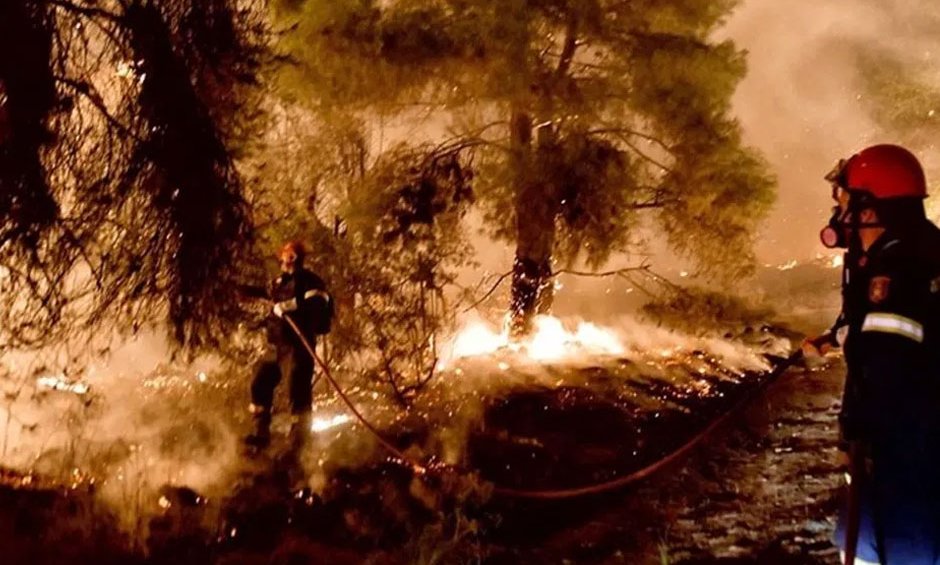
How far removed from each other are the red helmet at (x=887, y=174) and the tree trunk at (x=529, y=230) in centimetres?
656

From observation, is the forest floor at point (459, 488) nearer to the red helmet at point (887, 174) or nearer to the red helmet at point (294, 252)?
the red helmet at point (294, 252)

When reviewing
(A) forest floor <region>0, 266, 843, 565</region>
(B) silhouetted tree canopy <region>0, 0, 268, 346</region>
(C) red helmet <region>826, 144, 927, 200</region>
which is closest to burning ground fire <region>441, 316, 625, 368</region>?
(A) forest floor <region>0, 266, 843, 565</region>

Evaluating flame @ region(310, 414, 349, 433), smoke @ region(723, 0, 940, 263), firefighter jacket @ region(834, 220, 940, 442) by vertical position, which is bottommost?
flame @ region(310, 414, 349, 433)

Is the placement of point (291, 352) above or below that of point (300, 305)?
below

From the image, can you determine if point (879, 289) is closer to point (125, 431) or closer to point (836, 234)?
point (836, 234)

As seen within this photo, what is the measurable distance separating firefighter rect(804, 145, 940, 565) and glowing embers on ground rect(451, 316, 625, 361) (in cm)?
731

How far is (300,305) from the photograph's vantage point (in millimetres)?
7039

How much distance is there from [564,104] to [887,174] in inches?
273

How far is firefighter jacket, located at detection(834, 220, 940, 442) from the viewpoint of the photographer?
2.80 metres

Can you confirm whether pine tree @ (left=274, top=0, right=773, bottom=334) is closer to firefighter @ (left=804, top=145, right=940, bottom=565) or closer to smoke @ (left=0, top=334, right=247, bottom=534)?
smoke @ (left=0, top=334, right=247, bottom=534)

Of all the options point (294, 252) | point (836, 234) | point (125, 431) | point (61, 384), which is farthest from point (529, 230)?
point (836, 234)

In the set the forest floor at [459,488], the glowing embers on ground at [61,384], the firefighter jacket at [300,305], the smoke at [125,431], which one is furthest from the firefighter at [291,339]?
the glowing embers on ground at [61,384]

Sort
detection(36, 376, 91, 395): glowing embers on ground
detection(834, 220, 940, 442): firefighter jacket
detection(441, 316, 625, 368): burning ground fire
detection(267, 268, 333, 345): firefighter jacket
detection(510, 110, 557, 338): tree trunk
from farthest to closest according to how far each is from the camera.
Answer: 1. detection(441, 316, 625, 368): burning ground fire
2. detection(510, 110, 557, 338): tree trunk
3. detection(36, 376, 91, 395): glowing embers on ground
4. detection(267, 268, 333, 345): firefighter jacket
5. detection(834, 220, 940, 442): firefighter jacket

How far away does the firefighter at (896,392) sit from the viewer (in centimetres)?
281
